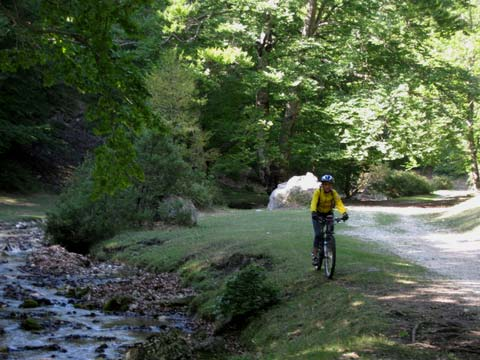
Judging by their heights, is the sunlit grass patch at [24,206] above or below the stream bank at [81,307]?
above

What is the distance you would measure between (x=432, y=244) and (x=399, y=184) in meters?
29.1

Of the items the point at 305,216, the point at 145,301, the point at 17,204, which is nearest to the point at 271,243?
the point at 145,301

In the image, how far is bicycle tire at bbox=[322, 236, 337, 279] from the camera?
10109 mm

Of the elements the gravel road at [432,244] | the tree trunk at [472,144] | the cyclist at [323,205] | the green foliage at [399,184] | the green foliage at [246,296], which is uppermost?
the tree trunk at [472,144]

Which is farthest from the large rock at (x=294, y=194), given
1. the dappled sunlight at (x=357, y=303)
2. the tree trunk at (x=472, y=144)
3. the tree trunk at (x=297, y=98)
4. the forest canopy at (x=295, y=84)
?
the dappled sunlight at (x=357, y=303)

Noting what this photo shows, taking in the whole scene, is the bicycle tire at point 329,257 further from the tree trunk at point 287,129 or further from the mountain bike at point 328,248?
the tree trunk at point 287,129

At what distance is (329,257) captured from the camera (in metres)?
10.3

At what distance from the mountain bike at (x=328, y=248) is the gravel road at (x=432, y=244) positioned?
79.4 inches

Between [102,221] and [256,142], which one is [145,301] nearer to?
[102,221]

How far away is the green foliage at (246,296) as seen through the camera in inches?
386

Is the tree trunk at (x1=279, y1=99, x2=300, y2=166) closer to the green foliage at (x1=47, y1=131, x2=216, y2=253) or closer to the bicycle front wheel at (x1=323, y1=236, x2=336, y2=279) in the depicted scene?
the green foliage at (x1=47, y1=131, x2=216, y2=253)

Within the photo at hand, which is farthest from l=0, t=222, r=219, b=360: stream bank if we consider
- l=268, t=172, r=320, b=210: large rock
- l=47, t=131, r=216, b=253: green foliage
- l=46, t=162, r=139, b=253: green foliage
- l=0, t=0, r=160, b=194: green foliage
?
l=268, t=172, r=320, b=210: large rock

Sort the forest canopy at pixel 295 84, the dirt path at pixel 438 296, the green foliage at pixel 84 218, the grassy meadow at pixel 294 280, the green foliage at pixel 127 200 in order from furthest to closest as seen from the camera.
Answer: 1. the forest canopy at pixel 295 84
2. the green foliage at pixel 127 200
3. the green foliage at pixel 84 218
4. the grassy meadow at pixel 294 280
5. the dirt path at pixel 438 296

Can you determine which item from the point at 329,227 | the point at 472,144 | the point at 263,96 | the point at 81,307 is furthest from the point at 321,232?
the point at 472,144
